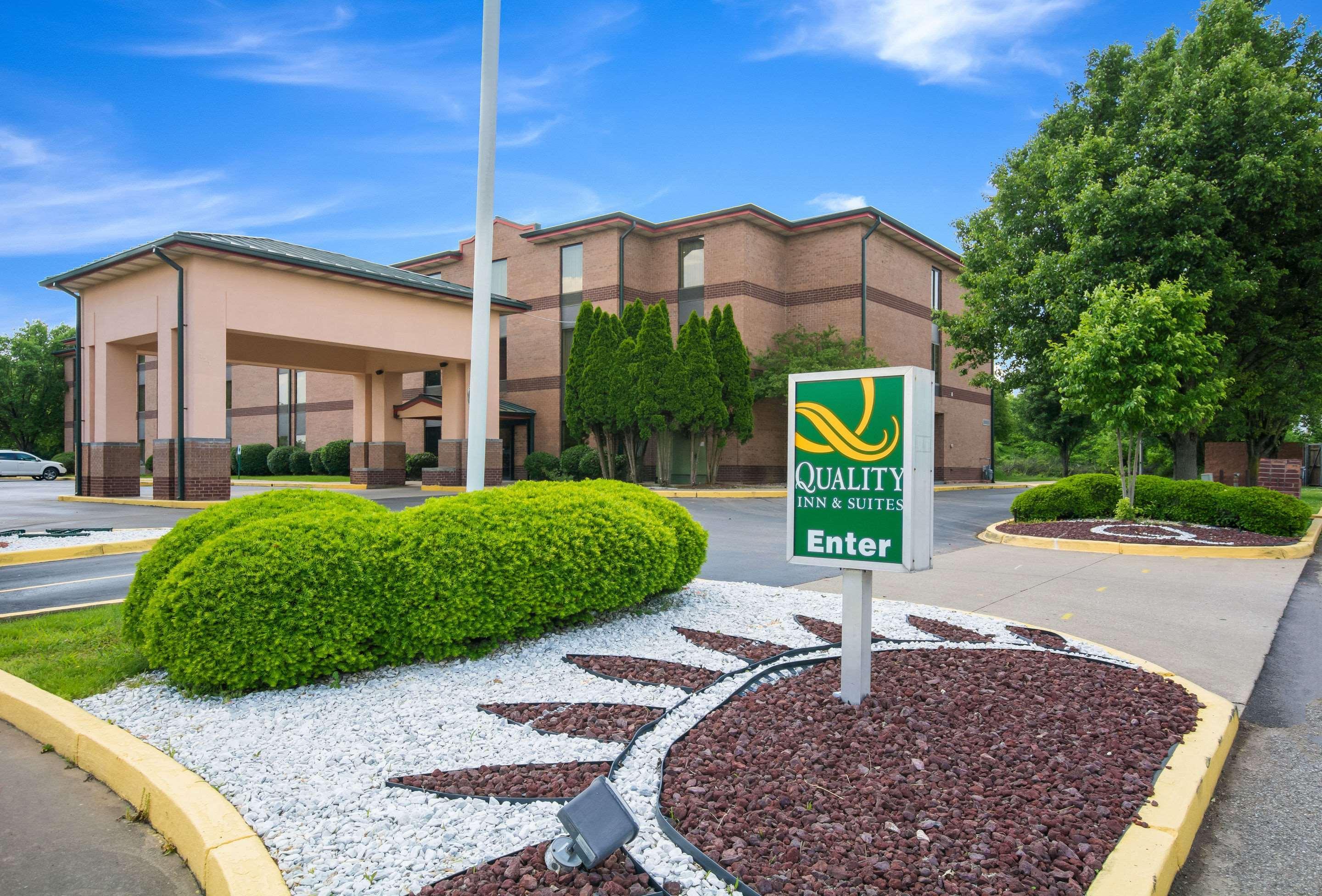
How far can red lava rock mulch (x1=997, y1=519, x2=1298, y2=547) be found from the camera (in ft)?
41.7

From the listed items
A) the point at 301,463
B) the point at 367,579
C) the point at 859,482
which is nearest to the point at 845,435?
the point at 859,482

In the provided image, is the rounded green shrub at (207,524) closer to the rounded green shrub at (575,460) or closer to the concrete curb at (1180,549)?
the concrete curb at (1180,549)

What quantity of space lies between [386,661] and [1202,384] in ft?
48.4

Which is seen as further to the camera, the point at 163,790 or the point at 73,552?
the point at 73,552

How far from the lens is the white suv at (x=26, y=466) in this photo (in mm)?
39719

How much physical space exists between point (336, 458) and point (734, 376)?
18.7 m

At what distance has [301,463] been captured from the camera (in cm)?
3759

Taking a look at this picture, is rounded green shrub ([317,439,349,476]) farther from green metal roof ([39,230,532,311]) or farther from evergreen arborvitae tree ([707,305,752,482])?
evergreen arborvitae tree ([707,305,752,482])

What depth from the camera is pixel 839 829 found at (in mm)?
2936

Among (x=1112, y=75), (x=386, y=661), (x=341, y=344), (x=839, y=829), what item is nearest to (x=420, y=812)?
(x=839, y=829)

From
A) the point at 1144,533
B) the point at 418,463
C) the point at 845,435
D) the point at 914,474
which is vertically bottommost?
the point at 1144,533

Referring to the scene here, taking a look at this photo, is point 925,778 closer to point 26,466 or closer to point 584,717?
point 584,717

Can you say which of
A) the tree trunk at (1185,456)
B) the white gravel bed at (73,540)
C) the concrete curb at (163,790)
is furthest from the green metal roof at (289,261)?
the tree trunk at (1185,456)

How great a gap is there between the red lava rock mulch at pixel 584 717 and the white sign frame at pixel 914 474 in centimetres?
122
